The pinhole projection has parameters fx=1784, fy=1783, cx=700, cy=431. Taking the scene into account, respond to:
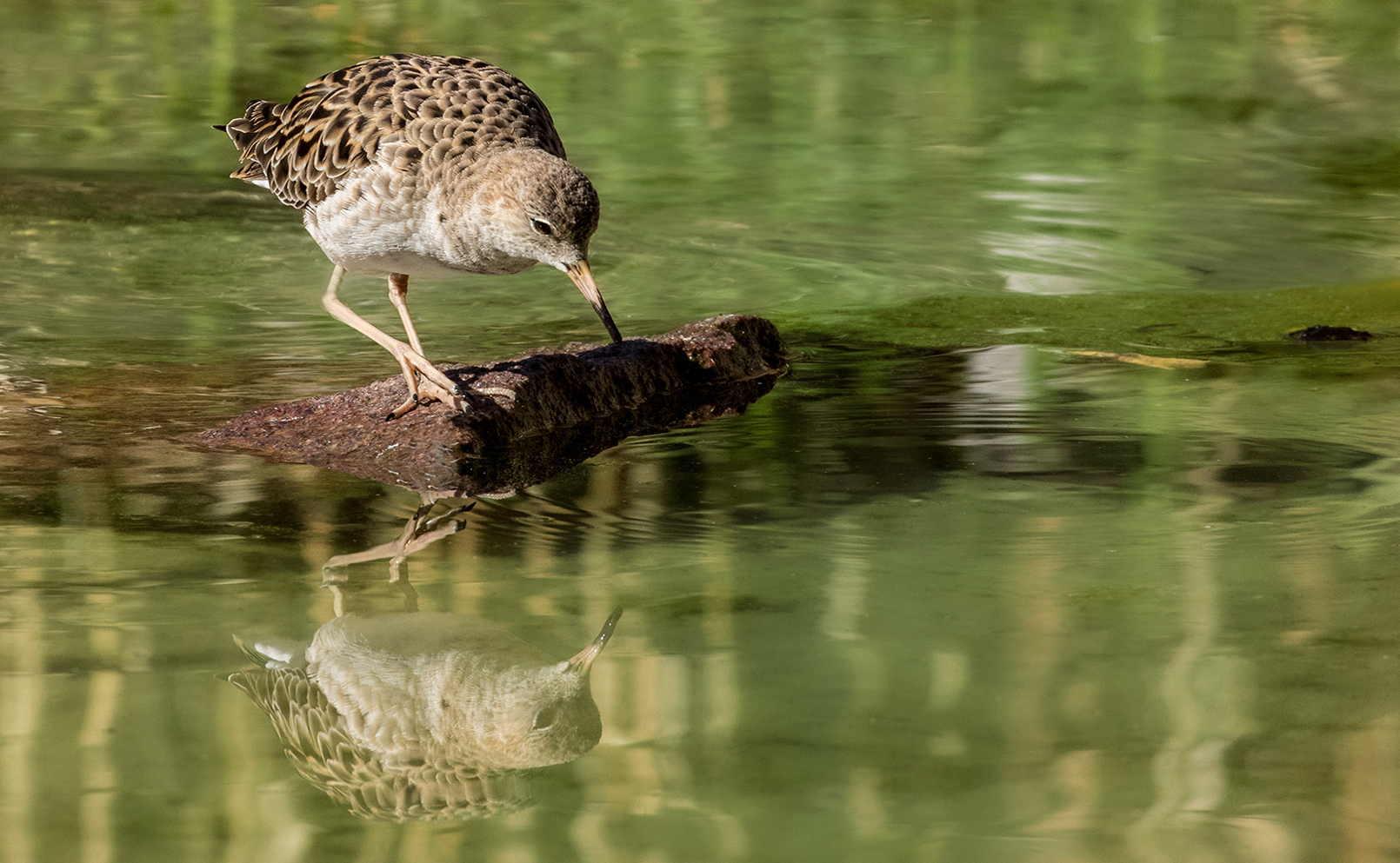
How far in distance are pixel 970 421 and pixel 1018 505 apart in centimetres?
105

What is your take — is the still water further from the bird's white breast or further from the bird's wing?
the bird's wing

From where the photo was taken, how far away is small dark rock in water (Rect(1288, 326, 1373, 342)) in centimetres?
760

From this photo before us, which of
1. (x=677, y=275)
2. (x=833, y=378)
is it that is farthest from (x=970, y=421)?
(x=677, y=275)

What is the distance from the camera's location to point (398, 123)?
20.0ft

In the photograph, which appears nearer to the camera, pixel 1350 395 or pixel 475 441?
pixel 475 441

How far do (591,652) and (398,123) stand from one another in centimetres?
264

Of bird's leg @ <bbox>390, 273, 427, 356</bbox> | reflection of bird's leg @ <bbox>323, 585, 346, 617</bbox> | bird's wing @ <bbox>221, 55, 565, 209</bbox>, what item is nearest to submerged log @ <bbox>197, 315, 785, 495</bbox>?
bird's leg @ <bbox>390, 273, 427, 356</bbox>

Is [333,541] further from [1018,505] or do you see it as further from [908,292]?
[908,292]

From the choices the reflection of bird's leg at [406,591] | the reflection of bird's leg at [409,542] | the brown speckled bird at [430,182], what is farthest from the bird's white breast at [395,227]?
the reflection of bird's leg at [406,591]

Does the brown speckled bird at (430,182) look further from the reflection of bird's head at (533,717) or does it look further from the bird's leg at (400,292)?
the reflection of bird's head at (533,717)

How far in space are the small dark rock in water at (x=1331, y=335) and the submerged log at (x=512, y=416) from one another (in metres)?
2.38

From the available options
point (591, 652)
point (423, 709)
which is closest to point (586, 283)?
point (591, 652)

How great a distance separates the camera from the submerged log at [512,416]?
575 cm

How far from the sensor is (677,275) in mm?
9320
